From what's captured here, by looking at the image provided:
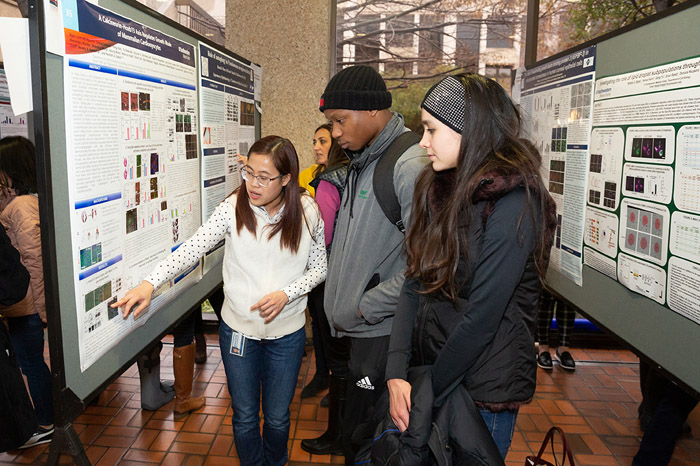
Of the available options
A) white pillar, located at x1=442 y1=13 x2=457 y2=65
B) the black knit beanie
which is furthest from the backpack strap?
white pillar, located at x1=442 y1=13 x2=457 y2=65

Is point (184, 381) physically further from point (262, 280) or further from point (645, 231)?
point (645, 231)

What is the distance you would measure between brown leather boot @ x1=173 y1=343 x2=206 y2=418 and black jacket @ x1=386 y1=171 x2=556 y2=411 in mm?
2163

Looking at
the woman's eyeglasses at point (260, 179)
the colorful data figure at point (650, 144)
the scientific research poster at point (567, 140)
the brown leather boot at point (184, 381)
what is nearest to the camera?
the colorful data figure at point (650, 144)

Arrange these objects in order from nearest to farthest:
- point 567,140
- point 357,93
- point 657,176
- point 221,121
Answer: point 657,176 < point 357,93 < point 567,140 < point 221,121

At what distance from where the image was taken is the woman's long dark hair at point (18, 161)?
3156 mm

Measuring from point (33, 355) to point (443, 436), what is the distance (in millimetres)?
2602

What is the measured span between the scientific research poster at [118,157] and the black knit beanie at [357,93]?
0.70 metres

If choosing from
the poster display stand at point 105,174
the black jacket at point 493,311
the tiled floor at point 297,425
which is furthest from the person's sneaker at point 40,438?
the black jacket at point 493,311

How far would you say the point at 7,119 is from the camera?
4227 mm

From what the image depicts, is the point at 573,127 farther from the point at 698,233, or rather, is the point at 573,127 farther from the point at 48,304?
the point at 48,304

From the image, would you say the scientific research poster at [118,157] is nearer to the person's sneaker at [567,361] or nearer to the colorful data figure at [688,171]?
the colorful data figure at [688,171]

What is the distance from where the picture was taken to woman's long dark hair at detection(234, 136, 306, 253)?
7.63ft

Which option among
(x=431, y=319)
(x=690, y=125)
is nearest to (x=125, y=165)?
(x=431, y=319)

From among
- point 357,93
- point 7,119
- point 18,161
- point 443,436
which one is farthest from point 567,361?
point 7,119
